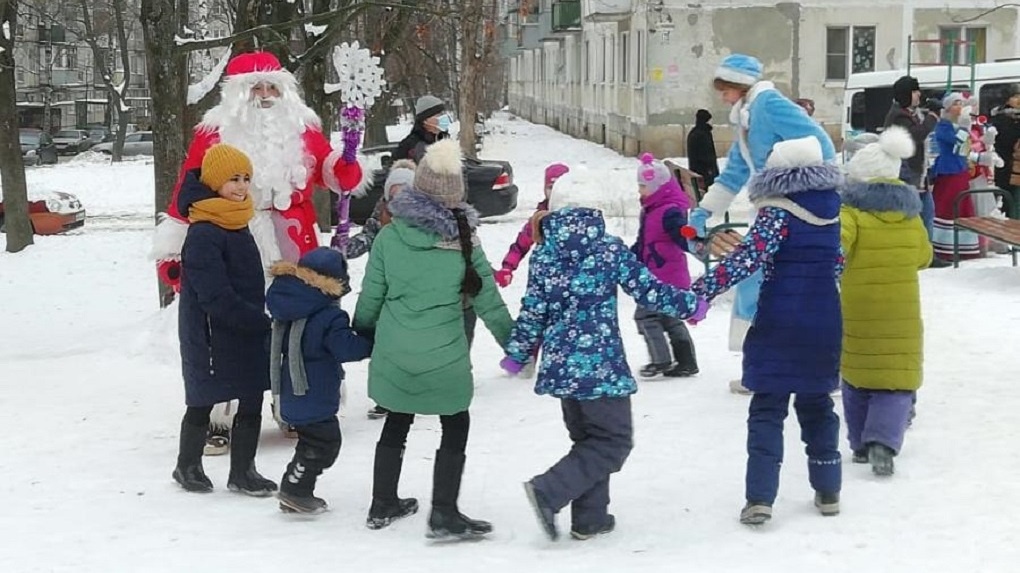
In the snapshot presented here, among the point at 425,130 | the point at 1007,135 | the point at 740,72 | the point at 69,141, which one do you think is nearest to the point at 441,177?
the point at 740,72

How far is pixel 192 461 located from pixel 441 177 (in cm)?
186

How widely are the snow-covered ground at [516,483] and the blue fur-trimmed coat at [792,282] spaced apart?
624 mm

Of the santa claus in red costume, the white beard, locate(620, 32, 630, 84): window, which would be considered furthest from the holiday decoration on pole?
locate(620, 32, 630, 84): window

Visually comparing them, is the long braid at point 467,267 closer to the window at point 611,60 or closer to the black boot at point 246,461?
the black boot at point 246,461

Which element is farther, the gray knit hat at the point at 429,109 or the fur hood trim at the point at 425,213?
the gray knit hat at the point at 429,109

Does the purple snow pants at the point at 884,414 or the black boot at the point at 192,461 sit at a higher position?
the purple snow pants at the point at 884,414

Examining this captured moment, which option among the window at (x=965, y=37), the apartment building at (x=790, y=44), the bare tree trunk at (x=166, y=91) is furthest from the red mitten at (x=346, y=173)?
the window at (x=965, y=37)

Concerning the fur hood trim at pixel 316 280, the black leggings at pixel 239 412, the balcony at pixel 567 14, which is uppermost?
the balcony at pixel 567 14

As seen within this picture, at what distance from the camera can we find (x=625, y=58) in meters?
35.6

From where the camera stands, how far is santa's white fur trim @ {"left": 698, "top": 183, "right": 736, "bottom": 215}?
721 centimetres

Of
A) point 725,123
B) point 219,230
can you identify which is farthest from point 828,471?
point 725,123

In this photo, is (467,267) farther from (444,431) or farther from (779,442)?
(779,442)

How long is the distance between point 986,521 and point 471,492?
2140mm

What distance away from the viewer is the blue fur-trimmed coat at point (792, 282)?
5.20 meters
